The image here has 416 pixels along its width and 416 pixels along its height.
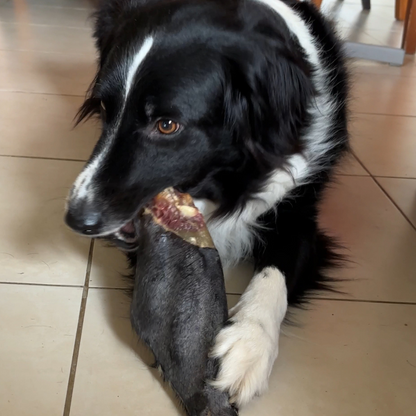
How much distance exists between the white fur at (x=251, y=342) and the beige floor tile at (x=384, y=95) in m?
1.50

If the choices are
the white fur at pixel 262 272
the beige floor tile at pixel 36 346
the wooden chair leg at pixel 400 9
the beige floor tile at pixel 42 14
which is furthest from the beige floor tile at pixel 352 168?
the wooden chair leg at pixel 400 9

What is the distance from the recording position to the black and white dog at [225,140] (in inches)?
40.7

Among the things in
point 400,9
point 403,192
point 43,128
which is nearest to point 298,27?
point 403,192

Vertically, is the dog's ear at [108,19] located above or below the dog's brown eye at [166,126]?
above

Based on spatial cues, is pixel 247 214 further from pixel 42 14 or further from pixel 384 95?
pixel 42 14

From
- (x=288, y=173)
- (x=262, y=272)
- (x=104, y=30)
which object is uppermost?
(x=104, y=30)

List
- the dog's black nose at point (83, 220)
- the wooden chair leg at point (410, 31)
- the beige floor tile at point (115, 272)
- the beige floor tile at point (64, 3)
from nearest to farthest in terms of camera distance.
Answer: the dog's black nose at point (83, 220), the beige floor tile at point (115, 272), the wooden chair leg at point (410, 31), the beige floor tile at point (64, 3)

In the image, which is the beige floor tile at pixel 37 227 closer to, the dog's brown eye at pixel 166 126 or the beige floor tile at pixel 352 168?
the dog's brown eye at pixel 166 126

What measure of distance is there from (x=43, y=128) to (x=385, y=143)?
141cm

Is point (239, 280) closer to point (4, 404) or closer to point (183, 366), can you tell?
point (183, 366)

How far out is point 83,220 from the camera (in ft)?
3.36

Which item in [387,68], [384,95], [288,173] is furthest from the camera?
[387,68]

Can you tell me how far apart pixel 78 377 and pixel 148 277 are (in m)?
0.23

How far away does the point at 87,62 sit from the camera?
115 inches
